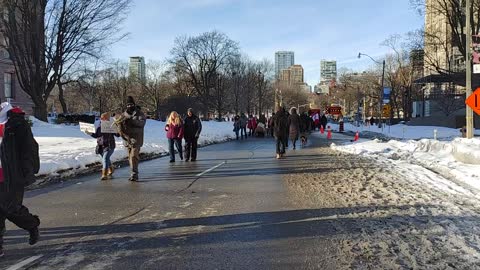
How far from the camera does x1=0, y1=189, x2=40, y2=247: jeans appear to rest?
19.2ft

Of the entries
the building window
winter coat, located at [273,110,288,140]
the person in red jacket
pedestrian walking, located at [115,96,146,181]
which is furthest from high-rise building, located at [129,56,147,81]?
pedestrian walking, located at [115,96,146,181]

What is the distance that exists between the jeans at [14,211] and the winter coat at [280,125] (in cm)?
1340

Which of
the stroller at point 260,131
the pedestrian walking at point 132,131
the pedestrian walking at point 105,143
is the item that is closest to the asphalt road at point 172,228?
the pedestrian walking at point 132,131

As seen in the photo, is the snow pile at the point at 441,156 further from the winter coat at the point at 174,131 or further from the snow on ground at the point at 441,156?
the winter coat at the point at 174,131

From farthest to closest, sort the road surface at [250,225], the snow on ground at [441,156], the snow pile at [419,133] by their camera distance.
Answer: the snow pile at [419,133] → the snow on ground at [441,156] → the road surface at [250,225]

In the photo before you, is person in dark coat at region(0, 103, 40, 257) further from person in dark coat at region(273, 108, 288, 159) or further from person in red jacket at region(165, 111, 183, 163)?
person in dark coat at region(273, 108, 288, 159)

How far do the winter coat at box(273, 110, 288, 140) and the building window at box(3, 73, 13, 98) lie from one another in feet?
126

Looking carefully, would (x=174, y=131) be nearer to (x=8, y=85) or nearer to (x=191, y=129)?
(x=191, y=129)

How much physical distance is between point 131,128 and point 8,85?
43.4 metres

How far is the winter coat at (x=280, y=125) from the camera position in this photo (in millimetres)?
18953

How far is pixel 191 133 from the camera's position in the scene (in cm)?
1789

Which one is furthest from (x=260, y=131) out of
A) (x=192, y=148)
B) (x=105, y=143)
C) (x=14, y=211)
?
(x=14, y=211)

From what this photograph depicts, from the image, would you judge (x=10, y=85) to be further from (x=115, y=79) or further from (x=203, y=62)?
(x=115, y=79)

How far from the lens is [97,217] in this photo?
806 cm
